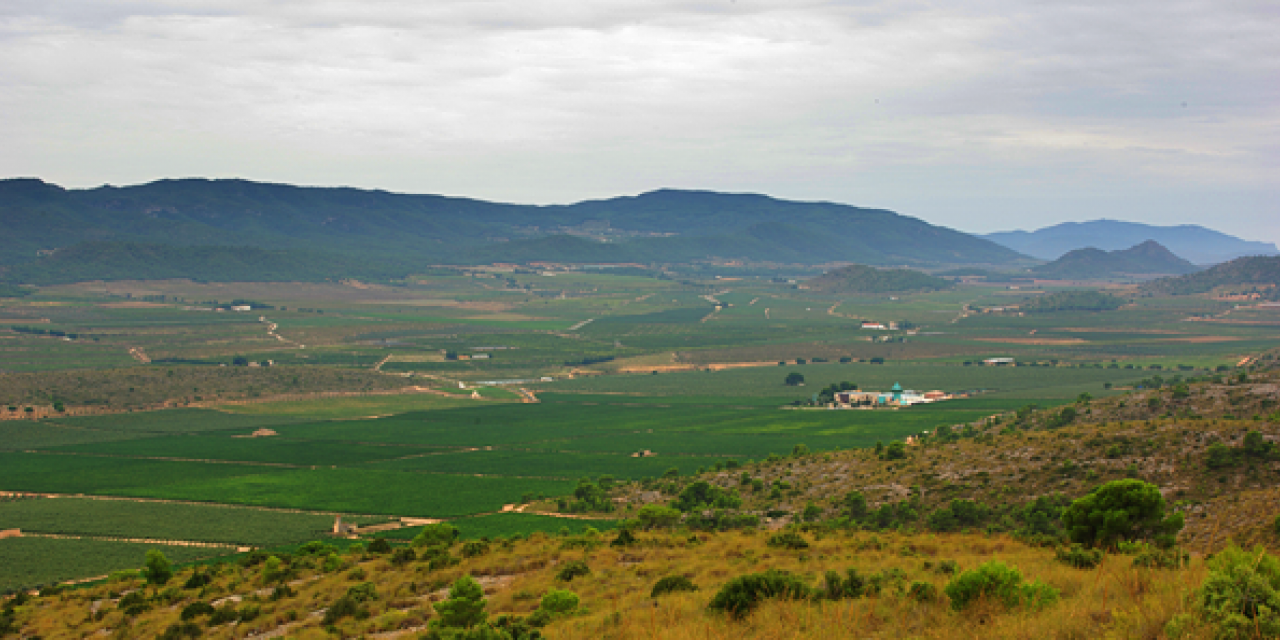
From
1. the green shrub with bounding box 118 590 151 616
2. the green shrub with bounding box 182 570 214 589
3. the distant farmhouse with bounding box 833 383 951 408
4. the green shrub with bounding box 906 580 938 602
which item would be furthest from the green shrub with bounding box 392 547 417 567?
the distant farmhouse with bounding box 833 383 951 408

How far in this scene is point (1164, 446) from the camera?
4050cm

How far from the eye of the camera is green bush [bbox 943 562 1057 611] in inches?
502

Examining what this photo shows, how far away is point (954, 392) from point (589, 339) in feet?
299

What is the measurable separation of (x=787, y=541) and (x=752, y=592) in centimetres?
1285

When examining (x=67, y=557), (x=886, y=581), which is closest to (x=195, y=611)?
(x=886, y=581)

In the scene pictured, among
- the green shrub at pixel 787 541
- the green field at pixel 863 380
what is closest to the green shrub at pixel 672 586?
the green shrub at pixel 787 541

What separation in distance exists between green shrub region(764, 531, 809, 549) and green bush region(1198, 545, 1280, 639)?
17167 mm

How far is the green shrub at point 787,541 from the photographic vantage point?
27500mm

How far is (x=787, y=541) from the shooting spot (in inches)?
1105

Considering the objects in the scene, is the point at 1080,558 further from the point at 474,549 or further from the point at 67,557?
the point at 67,557

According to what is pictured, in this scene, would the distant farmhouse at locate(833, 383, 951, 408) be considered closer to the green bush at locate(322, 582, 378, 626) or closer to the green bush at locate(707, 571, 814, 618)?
the green bush at locate(322, 582, 378, 626)

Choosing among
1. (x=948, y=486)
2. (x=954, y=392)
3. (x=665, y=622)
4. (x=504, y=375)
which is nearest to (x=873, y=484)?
(x=948, y=486)

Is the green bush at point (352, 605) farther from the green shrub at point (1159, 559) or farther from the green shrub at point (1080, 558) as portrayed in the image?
the green shrub at point (1159, 559)

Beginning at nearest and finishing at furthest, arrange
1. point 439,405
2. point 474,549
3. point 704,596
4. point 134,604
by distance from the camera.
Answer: point 704,596 → point 134,604 → point 474,549 → point 439,405
